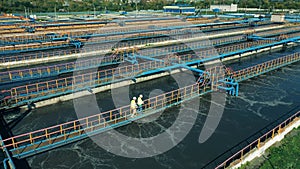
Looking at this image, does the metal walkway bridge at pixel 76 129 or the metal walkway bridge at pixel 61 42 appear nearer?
the metal walkway bridge at pixel 76 129

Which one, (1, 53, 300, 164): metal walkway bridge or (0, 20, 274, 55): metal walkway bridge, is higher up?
(0, 20, 274, 55): metal walkway bridge

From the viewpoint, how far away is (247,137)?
13.2m

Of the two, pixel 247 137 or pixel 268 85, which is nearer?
pixel 247 137

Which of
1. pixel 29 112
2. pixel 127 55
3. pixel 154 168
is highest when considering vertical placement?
pixel 127 55

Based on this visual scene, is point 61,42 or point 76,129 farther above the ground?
point 61,42

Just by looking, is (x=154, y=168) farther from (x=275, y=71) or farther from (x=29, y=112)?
(x=275, y=71)

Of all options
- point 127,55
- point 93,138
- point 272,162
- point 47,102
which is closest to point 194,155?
point 272,162

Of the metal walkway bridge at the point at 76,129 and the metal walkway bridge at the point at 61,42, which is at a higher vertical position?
the metal walkway bridge at the point at 61,42

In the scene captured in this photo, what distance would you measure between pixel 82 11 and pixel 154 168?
70.6 metres

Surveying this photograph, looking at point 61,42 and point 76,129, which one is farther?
point 61,42

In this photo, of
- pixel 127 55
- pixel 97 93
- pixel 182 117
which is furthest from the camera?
pixel 127 55

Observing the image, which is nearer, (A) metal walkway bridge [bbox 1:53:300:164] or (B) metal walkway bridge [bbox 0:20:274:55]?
(A) metal walkway bridge [bbox 1:53:300:164]

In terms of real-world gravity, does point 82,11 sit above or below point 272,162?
above

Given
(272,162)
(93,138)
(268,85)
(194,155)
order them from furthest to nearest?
(268,85), (93,138), (194,155), (272,162)
